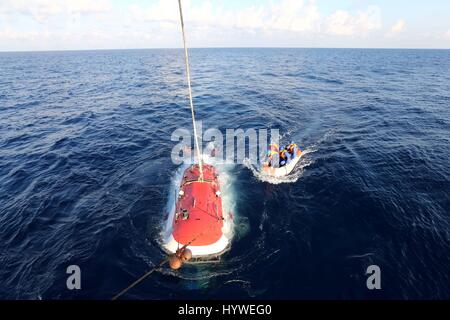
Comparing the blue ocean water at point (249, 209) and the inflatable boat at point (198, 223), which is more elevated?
the inflatable boat at point (198, 223)

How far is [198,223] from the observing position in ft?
47.6

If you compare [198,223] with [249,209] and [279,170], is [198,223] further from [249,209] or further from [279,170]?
[279,170]

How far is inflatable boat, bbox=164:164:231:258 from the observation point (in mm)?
14039

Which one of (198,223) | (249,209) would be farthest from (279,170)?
(198,223)

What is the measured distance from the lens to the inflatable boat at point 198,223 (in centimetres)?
1404

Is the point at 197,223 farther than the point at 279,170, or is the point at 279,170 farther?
the point at 279,170
